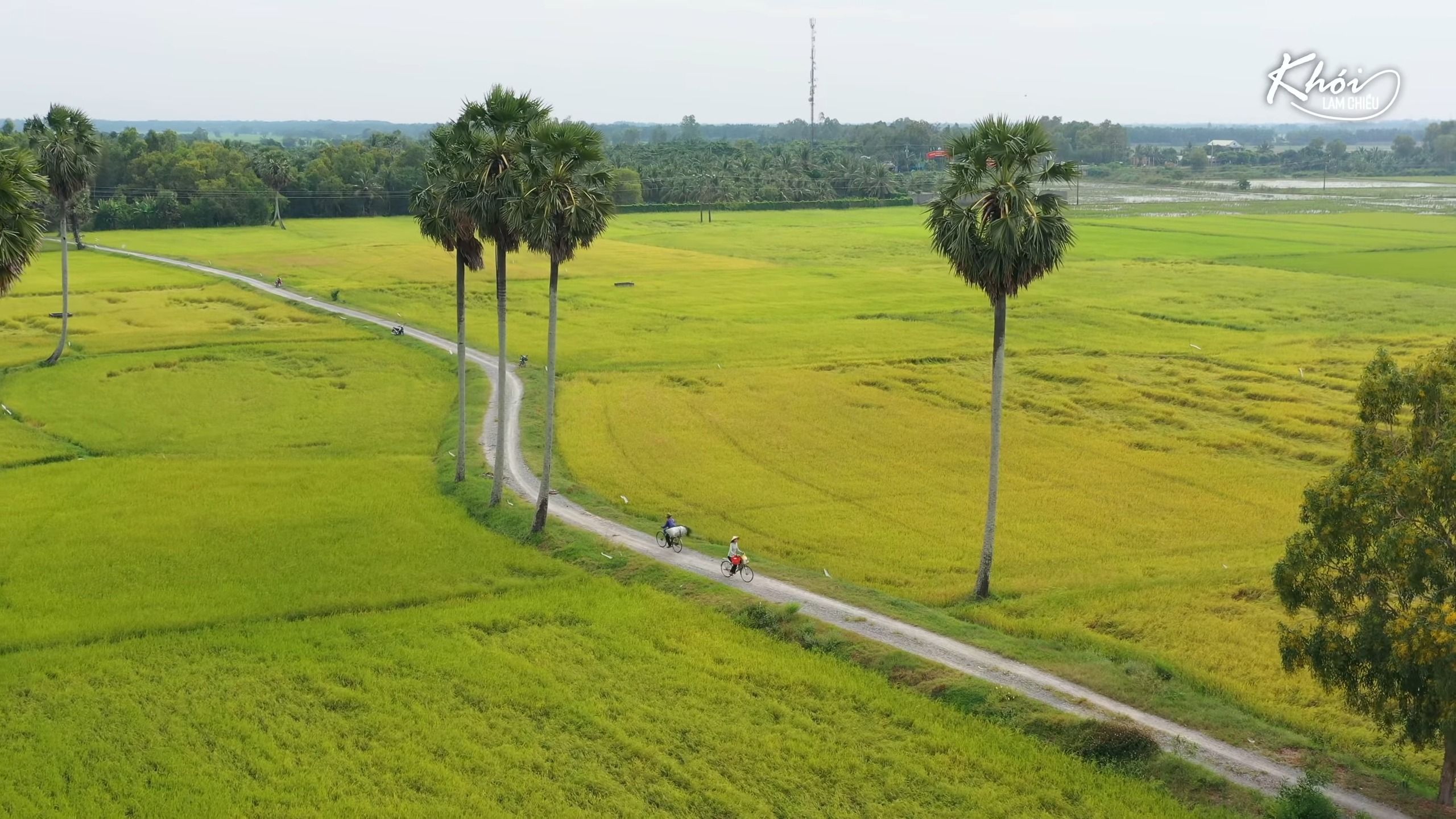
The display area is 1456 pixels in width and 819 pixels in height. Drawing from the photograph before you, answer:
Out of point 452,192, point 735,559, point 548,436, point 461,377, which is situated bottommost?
point 735,559

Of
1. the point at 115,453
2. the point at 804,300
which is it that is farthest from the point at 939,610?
the point at 804,300

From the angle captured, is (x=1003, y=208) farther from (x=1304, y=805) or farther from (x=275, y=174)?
(x=275, y=174)

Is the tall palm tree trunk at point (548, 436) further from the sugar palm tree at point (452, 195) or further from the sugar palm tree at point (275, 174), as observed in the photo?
the sugar palm tree at point (275, 174)

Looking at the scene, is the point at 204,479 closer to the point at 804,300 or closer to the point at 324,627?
the point at 324,627

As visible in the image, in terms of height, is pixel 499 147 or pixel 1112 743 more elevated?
pixel 499 147

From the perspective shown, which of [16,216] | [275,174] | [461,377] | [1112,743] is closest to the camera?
[1112,743]

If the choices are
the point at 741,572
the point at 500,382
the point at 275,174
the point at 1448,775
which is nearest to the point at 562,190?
the point at 500,382

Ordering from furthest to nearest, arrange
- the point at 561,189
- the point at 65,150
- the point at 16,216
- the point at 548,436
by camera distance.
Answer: the point at 65,150 → the point at 548,436 → the point at 561,189 → the point at 16,216

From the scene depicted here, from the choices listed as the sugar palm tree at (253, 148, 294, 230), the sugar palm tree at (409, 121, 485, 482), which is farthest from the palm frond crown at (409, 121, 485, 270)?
the sugar palm tree at (253, 148, 294, 230)
